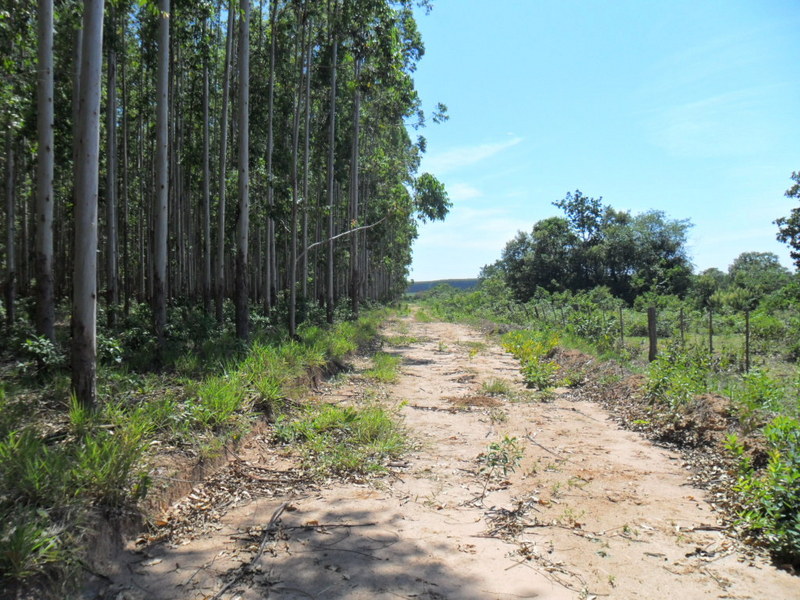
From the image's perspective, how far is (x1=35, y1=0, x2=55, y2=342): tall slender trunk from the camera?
7.08m

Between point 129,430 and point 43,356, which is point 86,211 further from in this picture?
point 43,356

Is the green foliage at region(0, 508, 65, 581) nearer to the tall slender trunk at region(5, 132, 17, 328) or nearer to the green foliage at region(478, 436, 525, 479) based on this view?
the green foliage at region(478, 436, 525, 479)

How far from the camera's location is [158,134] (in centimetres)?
886

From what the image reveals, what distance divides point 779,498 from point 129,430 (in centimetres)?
537

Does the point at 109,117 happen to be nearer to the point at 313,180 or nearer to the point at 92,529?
the point at 92,529

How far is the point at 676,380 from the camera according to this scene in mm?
7391

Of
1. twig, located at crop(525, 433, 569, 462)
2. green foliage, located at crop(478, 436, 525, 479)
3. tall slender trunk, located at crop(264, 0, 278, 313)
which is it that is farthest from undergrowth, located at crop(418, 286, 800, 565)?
tall slender trunk, located at crop(264, 0, 278, 313)

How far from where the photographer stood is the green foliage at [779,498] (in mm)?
3686

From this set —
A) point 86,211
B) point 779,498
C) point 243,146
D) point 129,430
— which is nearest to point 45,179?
point 86,211

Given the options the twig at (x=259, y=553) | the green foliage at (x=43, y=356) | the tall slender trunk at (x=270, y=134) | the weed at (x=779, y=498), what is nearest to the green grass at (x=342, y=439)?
the twig at (x=259, y=553)

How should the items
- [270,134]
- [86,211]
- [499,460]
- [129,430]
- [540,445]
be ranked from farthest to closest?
[270,134], [540,445], [499,460], [86,211], [129,430]

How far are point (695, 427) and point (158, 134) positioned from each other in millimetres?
9530

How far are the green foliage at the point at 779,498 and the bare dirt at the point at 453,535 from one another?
22cm

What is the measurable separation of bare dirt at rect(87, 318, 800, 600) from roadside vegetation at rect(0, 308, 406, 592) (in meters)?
0.31
